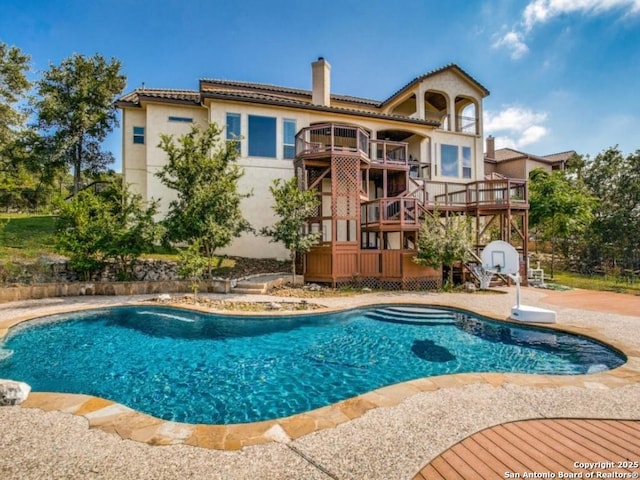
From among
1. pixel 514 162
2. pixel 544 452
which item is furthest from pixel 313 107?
pixel 514 162

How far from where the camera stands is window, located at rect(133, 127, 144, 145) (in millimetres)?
16547

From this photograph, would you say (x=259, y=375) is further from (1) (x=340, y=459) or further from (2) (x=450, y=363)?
(2) (x=450, y=363)

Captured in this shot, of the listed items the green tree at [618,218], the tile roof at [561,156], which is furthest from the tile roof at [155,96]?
the tile roof at [561,156]

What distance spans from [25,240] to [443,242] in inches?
740

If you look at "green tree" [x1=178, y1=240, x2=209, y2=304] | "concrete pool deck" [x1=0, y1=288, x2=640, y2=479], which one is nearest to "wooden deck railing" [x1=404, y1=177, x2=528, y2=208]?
"green tree" [x1=178, y1=240, x2=209, y2=304]

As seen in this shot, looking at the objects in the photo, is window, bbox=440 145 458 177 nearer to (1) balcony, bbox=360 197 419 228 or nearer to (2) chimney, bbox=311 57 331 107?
(1) balcony, bbox=360 197 419 228

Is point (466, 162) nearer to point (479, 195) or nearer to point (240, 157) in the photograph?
point (479, 195)

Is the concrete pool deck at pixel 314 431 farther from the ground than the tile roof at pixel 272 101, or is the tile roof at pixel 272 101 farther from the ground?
the tile roof at pixel 272 101

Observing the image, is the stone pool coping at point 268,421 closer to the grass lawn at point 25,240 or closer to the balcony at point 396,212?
the balcony at point 396,212

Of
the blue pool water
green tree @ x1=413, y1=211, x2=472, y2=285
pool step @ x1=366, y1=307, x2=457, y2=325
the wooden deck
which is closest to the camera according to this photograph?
the wooden deck

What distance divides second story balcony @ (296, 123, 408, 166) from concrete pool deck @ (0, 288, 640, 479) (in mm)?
11671

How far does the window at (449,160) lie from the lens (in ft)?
64.7

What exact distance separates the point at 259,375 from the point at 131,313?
6242 millimetres

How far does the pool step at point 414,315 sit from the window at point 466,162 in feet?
44.5
